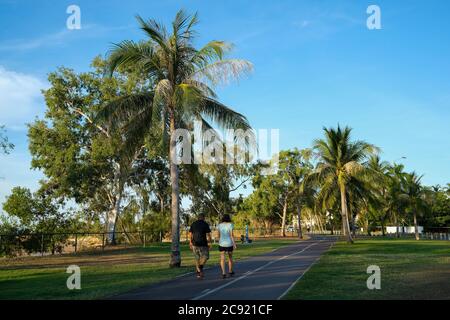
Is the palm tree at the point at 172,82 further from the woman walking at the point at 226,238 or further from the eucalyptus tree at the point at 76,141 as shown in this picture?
the eucalyptus tree at the point at 76,141

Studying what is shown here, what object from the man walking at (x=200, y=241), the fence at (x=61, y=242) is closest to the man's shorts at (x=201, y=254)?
the man walking at (x=200, y=241)

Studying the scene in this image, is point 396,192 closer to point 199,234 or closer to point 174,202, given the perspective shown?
point 174,202

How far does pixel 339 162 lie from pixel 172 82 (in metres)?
22.0

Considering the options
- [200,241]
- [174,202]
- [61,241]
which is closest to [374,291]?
[200,241]

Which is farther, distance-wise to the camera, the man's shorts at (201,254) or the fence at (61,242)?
the fence at (61,242)

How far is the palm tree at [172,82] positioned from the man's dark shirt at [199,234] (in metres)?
4.19

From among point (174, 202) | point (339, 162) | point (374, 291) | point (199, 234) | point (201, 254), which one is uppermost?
point (339, 162)

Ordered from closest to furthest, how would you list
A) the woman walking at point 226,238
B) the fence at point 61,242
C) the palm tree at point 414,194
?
the woman walking at point 226,238
the fence at point 61,242
the palm tree at point 414,194

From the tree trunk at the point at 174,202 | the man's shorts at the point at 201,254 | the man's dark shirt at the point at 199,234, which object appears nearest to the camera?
the man's shorts at the point at 201,254

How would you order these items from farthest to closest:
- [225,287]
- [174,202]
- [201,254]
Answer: [174,202]
[201,254]
[225,287]

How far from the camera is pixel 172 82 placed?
19547 millimetres

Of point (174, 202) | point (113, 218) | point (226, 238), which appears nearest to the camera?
point (226, 238)

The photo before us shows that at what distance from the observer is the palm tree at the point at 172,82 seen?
18750mm

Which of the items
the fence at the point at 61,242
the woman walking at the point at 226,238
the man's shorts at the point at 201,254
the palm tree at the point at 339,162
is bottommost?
the fence at the point at 61,242
